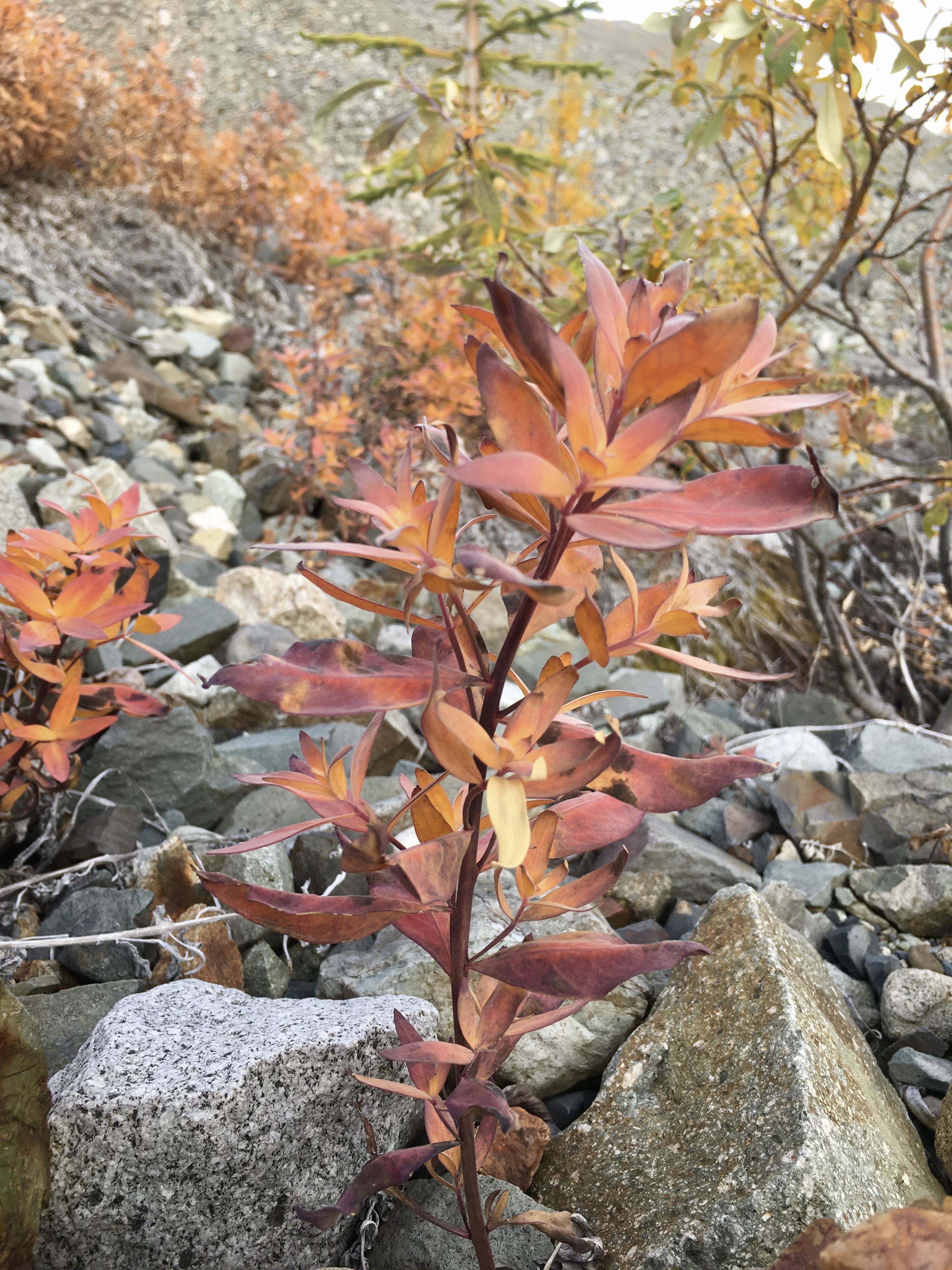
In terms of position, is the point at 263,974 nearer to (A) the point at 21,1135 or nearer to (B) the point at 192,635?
(A) the point at 21,1135

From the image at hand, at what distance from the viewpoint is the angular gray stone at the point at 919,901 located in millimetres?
1789

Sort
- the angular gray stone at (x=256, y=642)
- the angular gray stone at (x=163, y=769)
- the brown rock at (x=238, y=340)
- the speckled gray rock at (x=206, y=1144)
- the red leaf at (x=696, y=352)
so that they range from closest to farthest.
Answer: the red leaf at (x=696, y=352), the speckled gray rock at (x=206, y=1144), the angular gray stone at (x=163, y=769), the angular gray stone at (x=256, y=642), the brown rock at (x=238, y=340)

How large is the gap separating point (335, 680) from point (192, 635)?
190 cm

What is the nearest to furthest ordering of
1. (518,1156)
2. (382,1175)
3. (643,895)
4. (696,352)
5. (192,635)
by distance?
(696,352) < (382,1175) < (518,1156) < (643,895) < (192,635)

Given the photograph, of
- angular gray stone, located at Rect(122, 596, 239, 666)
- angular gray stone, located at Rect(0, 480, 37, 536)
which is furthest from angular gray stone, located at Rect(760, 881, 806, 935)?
angular gray stone, located at Rect(0, 480, 37, 536)

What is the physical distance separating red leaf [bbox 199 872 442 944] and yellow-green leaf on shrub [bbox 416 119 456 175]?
266 cm

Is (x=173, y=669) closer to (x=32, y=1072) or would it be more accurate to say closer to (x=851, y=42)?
(x=32, y=1072)

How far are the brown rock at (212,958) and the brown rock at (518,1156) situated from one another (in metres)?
0.50

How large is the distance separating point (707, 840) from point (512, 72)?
13.6 meters

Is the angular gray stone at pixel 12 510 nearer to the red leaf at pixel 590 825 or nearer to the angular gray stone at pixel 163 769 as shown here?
the angular gray stone at pixel 163 769

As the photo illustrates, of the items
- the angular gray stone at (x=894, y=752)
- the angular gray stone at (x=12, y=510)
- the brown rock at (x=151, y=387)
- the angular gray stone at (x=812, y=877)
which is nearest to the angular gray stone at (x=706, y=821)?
the angular gray stone at (x=812, y=877)

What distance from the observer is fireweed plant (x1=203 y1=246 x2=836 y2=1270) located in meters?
0.65

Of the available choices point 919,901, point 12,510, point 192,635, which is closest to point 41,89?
point 12,510

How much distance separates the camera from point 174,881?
156 centimetres
